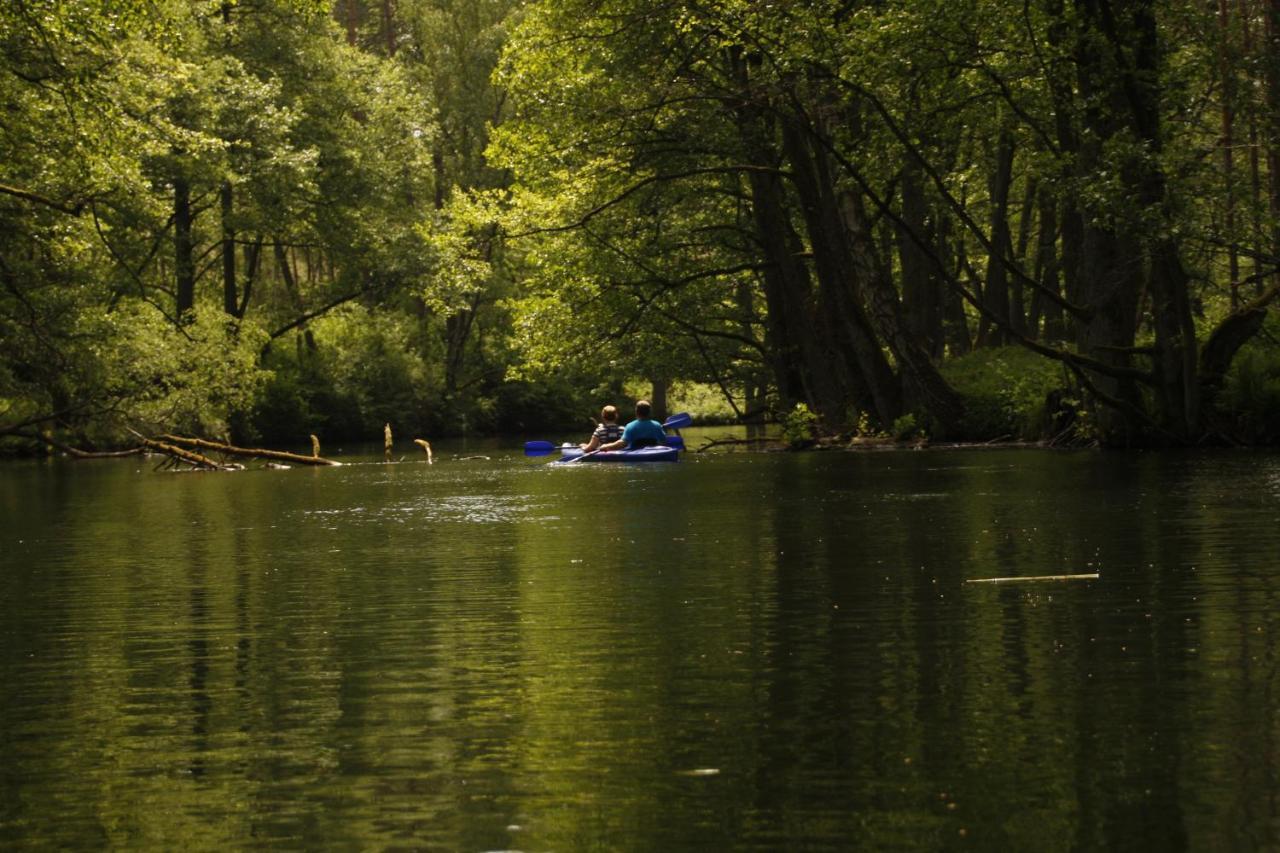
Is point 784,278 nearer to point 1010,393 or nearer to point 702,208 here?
point 702,208

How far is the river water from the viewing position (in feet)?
16.1

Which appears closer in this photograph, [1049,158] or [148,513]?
[148,513]

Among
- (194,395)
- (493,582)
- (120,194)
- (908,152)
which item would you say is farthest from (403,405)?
(493,582)

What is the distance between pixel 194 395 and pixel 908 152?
2173cm

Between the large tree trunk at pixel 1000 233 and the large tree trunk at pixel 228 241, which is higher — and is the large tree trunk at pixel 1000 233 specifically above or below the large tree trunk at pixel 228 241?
below

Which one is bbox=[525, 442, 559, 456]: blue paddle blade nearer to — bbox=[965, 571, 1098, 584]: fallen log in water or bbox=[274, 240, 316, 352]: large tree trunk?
bbox=[274, 240, 316, 352]: large tree trunk

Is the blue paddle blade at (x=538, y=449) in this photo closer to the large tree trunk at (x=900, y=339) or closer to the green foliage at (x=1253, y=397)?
the large tree trunk at (x=900, y=339)

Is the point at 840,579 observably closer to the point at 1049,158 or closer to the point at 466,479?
the point at 1049,158

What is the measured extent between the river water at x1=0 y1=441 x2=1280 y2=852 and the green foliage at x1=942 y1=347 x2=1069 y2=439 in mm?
13791

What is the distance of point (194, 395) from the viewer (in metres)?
41.3

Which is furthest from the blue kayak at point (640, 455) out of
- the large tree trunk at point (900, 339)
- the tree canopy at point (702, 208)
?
the large tree trunk at point (900, 339)

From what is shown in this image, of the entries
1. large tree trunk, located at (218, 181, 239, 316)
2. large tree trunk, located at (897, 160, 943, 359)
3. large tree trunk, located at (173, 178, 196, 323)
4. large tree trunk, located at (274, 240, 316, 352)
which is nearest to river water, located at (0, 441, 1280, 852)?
large tree trunk, located at (897, 160, 943, 359)

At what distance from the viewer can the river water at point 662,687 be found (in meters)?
4.89

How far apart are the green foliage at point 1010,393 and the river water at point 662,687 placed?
543 inches
